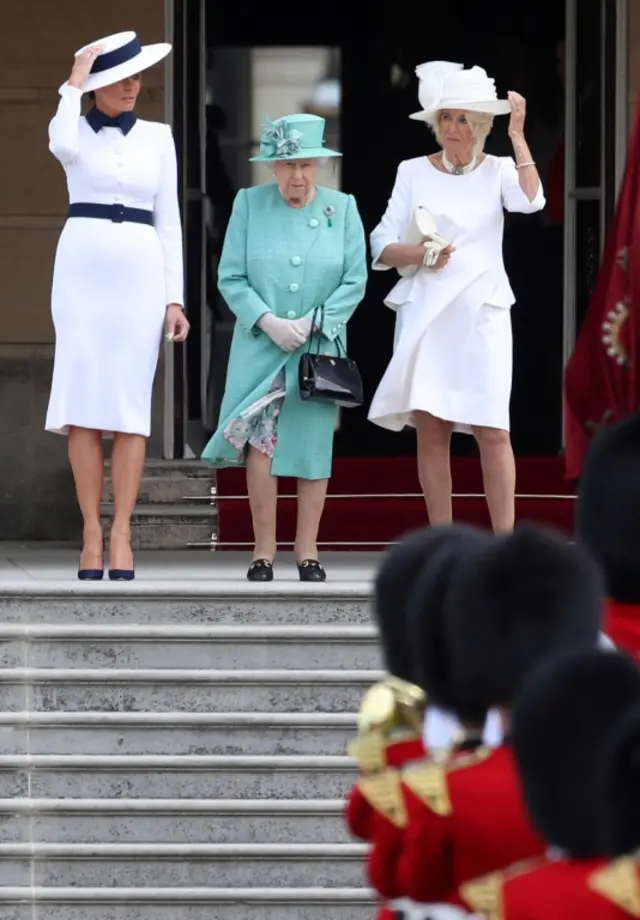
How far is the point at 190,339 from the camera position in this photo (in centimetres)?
920

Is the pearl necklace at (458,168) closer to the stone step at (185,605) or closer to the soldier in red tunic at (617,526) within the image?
the stone step at (185,605)

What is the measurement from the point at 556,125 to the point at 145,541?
2747 millimetres

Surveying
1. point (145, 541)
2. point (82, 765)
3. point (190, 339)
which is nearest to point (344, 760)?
point (82, 765)

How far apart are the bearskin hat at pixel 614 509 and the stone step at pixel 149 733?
8.45ft

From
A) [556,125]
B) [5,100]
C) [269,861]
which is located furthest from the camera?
[556,125]

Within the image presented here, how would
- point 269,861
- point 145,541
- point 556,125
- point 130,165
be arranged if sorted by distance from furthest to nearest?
point 556,125, point 145,541, point 130,165, point 269,861

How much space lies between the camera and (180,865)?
5.27 meters

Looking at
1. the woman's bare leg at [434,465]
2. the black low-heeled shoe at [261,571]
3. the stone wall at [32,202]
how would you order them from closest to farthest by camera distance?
1. the black low-heeled shoe at [261,571]
2. the woman's bare leg at [434,465]
3. the stone wall at [32,202]

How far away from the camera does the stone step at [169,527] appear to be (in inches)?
323

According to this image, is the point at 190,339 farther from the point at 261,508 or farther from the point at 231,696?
the point at 231,696

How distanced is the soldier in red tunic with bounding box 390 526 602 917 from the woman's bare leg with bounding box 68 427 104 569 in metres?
3.61

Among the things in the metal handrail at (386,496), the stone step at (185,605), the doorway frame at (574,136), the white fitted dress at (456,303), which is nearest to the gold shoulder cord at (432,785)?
the stone step at (185,605)

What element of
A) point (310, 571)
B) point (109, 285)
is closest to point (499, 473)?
point (310, 571)

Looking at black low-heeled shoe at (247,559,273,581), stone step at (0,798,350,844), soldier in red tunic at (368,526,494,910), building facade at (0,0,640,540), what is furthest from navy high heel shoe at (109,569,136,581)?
soldier in red tunic at (368,526,494,910)
